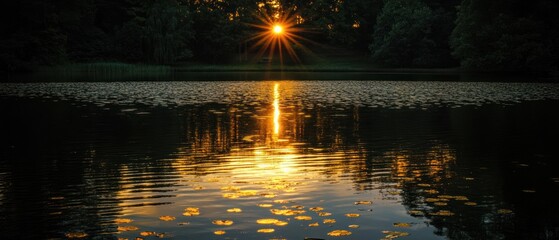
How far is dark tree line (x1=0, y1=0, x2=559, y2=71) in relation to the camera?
7850 cm

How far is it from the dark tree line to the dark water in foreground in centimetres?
4906

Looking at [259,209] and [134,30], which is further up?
[134,30]

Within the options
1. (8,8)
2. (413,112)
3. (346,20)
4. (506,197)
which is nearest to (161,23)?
(8,8)

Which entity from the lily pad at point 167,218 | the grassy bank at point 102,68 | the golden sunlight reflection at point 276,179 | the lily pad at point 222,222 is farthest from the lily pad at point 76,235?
the grassy bank at point 102,68

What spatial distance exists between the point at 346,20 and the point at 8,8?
59858mm

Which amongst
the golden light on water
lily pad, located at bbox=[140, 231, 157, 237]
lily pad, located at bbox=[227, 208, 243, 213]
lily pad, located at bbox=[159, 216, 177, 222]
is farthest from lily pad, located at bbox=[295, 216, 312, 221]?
the golden light on water

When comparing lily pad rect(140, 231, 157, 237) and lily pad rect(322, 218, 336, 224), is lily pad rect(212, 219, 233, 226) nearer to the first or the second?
lily pad rect(140, 231, 157, 237)

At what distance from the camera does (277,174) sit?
49.9 ft

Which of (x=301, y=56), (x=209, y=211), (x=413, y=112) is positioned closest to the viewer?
(x=209, y=211)

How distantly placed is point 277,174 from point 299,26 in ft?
363

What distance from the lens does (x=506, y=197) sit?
13.0m

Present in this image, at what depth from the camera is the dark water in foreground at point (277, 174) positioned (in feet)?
35.0

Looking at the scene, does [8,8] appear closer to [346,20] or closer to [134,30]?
[134,30]

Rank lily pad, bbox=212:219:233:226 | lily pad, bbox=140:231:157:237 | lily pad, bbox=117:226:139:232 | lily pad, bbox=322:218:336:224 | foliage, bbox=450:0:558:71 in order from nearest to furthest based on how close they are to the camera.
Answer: lily pad, bbox=140:231:157:237
lily pad, bbox=117:226:139:232
lily pad, bbox=212:219:233:226
lily pad, bbox=322:218:336:224
foliage, bbox=450:0:558:71
